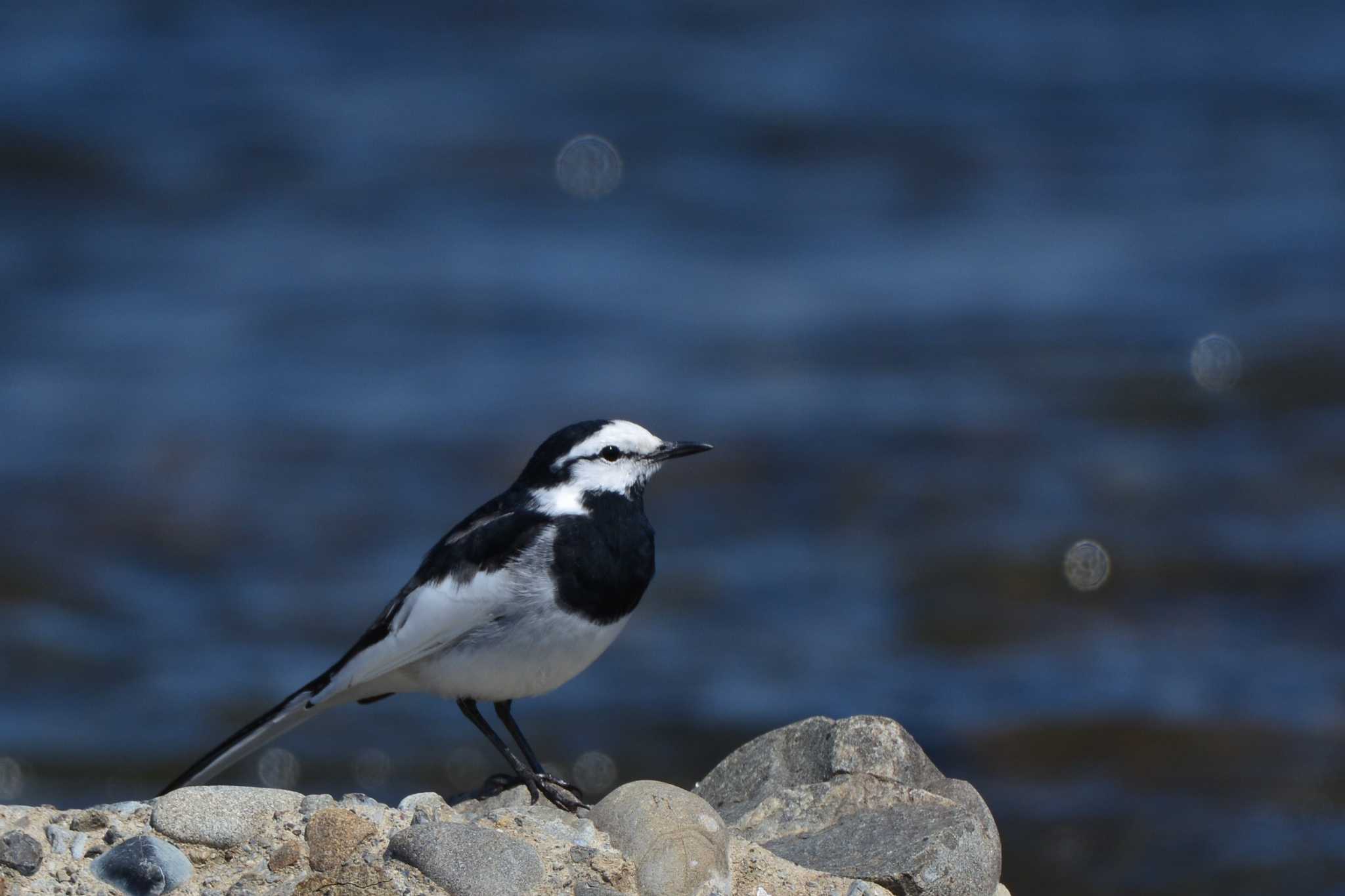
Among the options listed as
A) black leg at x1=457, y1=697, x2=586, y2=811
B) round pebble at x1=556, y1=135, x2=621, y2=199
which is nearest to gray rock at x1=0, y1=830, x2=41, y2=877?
black leg at x1=457, y1=697, x2=586, y2=811

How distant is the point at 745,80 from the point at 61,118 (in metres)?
8.90

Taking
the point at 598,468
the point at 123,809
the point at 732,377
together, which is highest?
the point at 732,377

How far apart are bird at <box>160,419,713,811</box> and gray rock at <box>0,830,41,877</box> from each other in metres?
1.45

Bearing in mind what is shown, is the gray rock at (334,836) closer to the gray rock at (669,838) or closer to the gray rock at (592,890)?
the gray rock at (592,890)

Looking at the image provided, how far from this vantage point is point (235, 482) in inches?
571

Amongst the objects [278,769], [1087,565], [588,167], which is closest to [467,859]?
[278,769]

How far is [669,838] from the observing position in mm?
4707

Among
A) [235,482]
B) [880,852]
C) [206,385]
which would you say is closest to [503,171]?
[206,385]

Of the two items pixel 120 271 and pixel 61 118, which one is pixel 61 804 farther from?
pixel 61 118

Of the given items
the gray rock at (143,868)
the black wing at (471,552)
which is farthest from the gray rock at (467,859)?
the black wing at (471,552)

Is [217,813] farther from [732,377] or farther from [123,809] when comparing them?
[732,377]

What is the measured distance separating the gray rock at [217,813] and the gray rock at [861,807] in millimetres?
1482

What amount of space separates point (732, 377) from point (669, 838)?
11.6 m

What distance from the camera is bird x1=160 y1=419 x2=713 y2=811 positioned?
5906 mm
